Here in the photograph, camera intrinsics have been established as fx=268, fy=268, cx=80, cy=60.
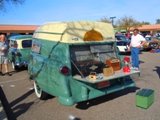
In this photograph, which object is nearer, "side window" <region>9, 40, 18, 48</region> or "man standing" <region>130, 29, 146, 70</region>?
"man standing" <region>130, 29, 146, 70</region>

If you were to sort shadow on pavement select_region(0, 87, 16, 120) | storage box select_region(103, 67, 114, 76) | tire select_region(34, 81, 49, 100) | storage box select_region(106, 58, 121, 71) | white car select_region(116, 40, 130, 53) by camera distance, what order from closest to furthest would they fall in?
shadow on pavement select_region(0, 87, 16, 120) → storage box select_region(103, 67, 114, 76) → storage box select_region(106, 58, 121, 71) → tire select_region(34, 81, 49, 100) → white car select_region(116, 40, 130, 53)

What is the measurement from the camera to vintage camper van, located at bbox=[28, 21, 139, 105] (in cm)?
609

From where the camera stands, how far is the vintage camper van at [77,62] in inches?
240

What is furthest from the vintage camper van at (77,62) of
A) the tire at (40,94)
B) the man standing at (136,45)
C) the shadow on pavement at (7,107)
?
the man standing at (136,45)

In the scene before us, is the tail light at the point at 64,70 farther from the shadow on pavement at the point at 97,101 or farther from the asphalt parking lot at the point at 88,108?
the shadow on pavement at the point at 97,101

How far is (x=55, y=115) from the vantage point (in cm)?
622

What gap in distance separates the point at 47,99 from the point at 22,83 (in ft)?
9.42

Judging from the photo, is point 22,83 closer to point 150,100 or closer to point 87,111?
point 87,111

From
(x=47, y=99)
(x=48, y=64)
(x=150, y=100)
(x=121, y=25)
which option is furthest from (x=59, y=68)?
(x=121, y=25)

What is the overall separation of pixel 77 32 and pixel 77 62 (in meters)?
0.73

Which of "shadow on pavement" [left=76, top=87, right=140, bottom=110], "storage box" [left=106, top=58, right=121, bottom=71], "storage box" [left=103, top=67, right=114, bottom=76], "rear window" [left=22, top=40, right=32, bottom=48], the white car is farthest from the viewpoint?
the white car

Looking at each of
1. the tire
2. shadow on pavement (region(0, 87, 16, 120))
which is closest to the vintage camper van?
the tire

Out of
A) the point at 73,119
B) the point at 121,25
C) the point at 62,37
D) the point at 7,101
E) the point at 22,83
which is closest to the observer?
the point at 73,119

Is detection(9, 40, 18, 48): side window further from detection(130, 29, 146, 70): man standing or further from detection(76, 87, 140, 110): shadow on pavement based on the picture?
detection(76, 87, 140, 110): shadow on pavement
